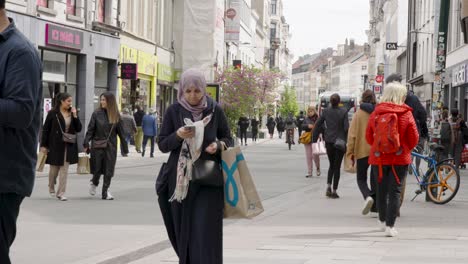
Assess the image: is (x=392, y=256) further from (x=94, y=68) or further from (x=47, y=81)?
(x=94, y=68)

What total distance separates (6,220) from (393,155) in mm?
7486

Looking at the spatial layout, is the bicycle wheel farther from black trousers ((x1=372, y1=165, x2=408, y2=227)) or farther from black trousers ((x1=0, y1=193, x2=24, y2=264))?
black trousers ((x1=0, y1=193, x2=24, y2=264))

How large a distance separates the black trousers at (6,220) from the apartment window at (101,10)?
3132 cm

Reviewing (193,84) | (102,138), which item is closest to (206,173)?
(193,84)

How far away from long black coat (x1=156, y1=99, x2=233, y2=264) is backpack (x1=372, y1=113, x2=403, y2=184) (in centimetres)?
484

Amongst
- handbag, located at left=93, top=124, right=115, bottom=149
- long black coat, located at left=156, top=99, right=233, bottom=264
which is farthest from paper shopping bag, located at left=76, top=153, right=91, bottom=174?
long black coat, located at left=156, top=99, right=233, bottom=264

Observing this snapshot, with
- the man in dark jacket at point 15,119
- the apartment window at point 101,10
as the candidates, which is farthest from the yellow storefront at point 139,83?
the man in dark jacket at point 15,119

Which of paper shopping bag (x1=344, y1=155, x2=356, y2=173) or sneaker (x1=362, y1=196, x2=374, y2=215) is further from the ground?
paper shopping bag (x1=344, y1=155, x2=356, y2=173)

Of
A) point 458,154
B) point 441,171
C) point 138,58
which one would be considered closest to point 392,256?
point 441,171

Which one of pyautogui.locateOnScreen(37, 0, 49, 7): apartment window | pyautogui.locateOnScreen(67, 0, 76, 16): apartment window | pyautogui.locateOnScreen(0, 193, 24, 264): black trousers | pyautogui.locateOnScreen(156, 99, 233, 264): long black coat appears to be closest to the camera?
pyautogui.locateOnScreen(0, 193, 24, 264): black trousers

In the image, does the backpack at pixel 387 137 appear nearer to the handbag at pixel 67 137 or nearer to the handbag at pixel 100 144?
the handbag at pixel 100 144

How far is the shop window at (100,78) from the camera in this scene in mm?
36222

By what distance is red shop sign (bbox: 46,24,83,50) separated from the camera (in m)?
30.4

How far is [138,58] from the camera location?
4156 centimetres
